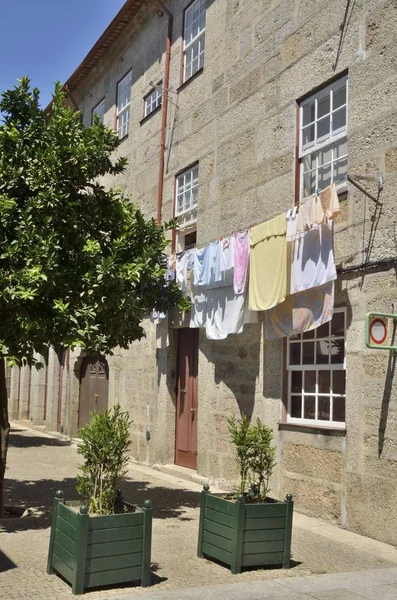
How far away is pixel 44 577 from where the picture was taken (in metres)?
5.86

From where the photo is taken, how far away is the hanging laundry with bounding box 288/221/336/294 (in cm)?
822

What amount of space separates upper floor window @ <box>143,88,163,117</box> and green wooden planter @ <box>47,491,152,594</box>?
33.2 ft

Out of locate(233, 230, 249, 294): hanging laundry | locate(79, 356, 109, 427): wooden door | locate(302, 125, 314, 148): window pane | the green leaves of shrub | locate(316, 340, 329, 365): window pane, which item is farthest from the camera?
locate(79, 356, 109, 427): wooden door

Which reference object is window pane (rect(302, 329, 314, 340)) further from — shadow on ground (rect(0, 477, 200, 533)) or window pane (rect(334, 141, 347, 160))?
shadow on ground (rect(0, 477, 200, 533))

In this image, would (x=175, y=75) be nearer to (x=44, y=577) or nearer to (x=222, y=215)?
(x=222, y=215)

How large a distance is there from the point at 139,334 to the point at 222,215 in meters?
3.06

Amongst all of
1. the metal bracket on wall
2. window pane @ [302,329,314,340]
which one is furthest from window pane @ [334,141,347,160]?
window pane @ [302,329,314,340]

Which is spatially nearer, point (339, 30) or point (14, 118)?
point (14, 118)

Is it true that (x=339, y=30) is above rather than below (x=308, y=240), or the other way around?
above

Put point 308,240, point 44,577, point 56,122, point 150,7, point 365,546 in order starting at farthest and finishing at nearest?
1. point 150,7
2. point 308,240
3. point 56,122
4. point 365,546
5. point 44,577

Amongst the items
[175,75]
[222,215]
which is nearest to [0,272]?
[222,215]

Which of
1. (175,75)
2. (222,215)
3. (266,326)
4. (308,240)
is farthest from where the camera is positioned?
(175,75)

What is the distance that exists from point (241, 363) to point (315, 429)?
2.02 metres

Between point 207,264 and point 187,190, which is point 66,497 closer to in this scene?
point 207,264
